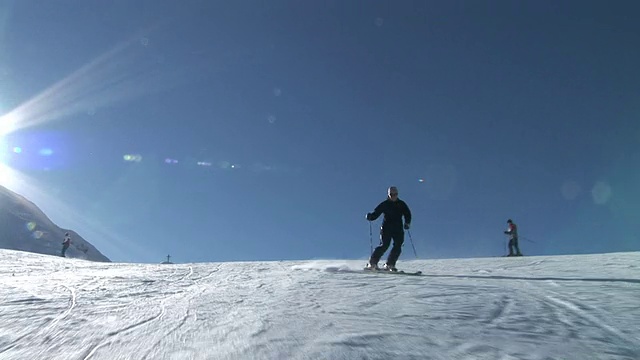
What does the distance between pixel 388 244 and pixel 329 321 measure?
20.8 ft

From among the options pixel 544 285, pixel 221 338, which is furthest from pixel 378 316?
pixel 544 285

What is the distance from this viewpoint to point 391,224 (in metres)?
10.0

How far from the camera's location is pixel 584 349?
291cm

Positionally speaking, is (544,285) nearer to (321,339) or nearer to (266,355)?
(321,339)

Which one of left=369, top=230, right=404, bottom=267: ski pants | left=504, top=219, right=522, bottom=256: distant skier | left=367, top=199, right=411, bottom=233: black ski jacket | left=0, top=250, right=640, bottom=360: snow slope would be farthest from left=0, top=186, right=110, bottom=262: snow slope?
left=0, top=250, right=640, bottom=360: snow slope

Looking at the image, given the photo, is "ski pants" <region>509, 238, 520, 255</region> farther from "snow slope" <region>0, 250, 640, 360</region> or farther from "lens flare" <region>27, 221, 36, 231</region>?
"lens flare" <region>27, 221, 36, 231</region>

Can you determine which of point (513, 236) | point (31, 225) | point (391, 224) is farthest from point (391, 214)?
point (31, 225)

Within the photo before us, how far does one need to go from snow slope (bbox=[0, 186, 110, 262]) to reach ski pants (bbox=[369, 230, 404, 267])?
248 ft

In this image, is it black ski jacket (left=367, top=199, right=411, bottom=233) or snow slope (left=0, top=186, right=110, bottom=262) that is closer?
black ski jacket (left=367, top=199, right=411, bottom=233)

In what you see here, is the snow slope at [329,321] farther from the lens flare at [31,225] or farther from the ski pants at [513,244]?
the lens flare at [31,225]

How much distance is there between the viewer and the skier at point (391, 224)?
9.93m

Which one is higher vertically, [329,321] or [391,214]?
[391,214]

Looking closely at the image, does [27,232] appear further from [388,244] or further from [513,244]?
[388,244]

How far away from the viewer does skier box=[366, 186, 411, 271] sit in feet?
32.6
